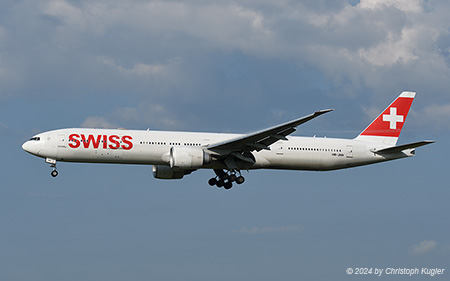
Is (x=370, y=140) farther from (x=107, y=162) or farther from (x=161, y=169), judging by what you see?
(x=107, y=162)

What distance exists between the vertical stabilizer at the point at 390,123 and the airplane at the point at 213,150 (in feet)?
4.54

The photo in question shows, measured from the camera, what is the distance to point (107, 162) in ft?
159

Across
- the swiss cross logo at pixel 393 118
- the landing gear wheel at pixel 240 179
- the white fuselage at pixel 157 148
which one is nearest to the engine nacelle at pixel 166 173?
the white fuselage at pixel 157 148

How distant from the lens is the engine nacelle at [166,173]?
→ 52844 millimetres

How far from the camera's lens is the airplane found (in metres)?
47.7

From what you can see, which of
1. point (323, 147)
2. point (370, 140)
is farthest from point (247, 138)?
point (370, 140)

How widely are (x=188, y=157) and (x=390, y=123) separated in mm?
17032

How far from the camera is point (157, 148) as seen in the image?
48.4m

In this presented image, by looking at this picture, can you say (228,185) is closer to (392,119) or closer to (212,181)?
(212,181)

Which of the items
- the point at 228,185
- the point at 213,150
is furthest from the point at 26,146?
the point at 228,185

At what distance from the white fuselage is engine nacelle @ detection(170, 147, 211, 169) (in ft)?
2.39

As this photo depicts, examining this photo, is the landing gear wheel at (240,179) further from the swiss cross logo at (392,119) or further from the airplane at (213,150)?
the swiss cross logo at (392,119)

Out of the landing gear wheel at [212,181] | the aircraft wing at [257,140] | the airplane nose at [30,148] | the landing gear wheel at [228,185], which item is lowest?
the landing gear wheel at [228,185]

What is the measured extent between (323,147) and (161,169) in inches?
459
